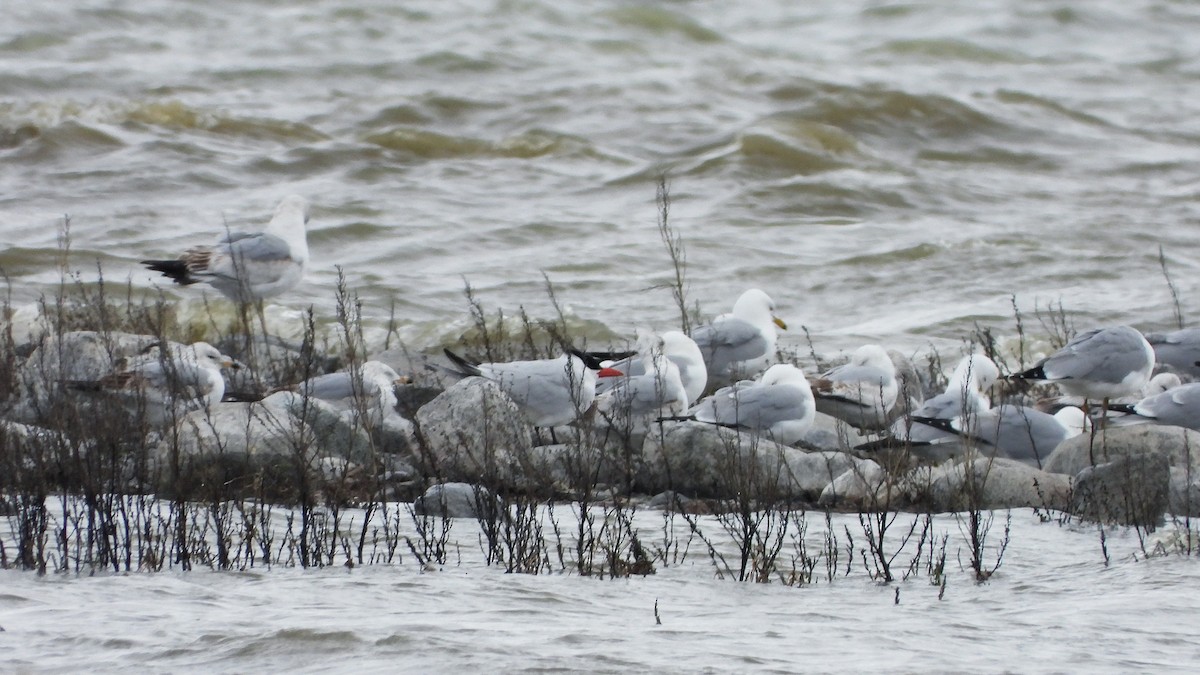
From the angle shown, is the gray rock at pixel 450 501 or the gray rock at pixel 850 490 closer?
the gray rock at pixel 450 501

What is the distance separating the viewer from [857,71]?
27219 mm

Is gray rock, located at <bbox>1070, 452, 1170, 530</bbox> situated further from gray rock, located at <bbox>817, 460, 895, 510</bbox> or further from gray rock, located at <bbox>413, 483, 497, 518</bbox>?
gray rock, located at <bbox>413, 483, 497, 518</bbox>

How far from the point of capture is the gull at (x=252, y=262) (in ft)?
39.8

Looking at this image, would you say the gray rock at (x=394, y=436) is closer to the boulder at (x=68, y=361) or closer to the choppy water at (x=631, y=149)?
the boulder at (x=68, y=361)

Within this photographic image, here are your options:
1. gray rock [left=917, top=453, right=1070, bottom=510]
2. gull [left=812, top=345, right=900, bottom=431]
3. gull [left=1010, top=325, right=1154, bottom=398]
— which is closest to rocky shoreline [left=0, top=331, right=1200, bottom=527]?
gray rock [left=917, top=453, right=1070, bottom=510]

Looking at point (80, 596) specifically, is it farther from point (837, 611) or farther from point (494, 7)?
point (494, 7)

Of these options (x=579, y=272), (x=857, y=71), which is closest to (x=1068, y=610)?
(x=579, y=272)

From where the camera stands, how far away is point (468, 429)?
8.34m

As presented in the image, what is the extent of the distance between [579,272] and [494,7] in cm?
1544

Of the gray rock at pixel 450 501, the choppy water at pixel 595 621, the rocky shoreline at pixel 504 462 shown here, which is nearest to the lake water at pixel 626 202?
the choppy water at pixel 595 621

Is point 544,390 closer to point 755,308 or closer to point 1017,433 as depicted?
point 1017,433

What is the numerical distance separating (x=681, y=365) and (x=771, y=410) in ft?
3.78

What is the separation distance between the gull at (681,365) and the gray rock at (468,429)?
1076mm

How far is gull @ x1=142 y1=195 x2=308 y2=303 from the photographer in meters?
12.1
